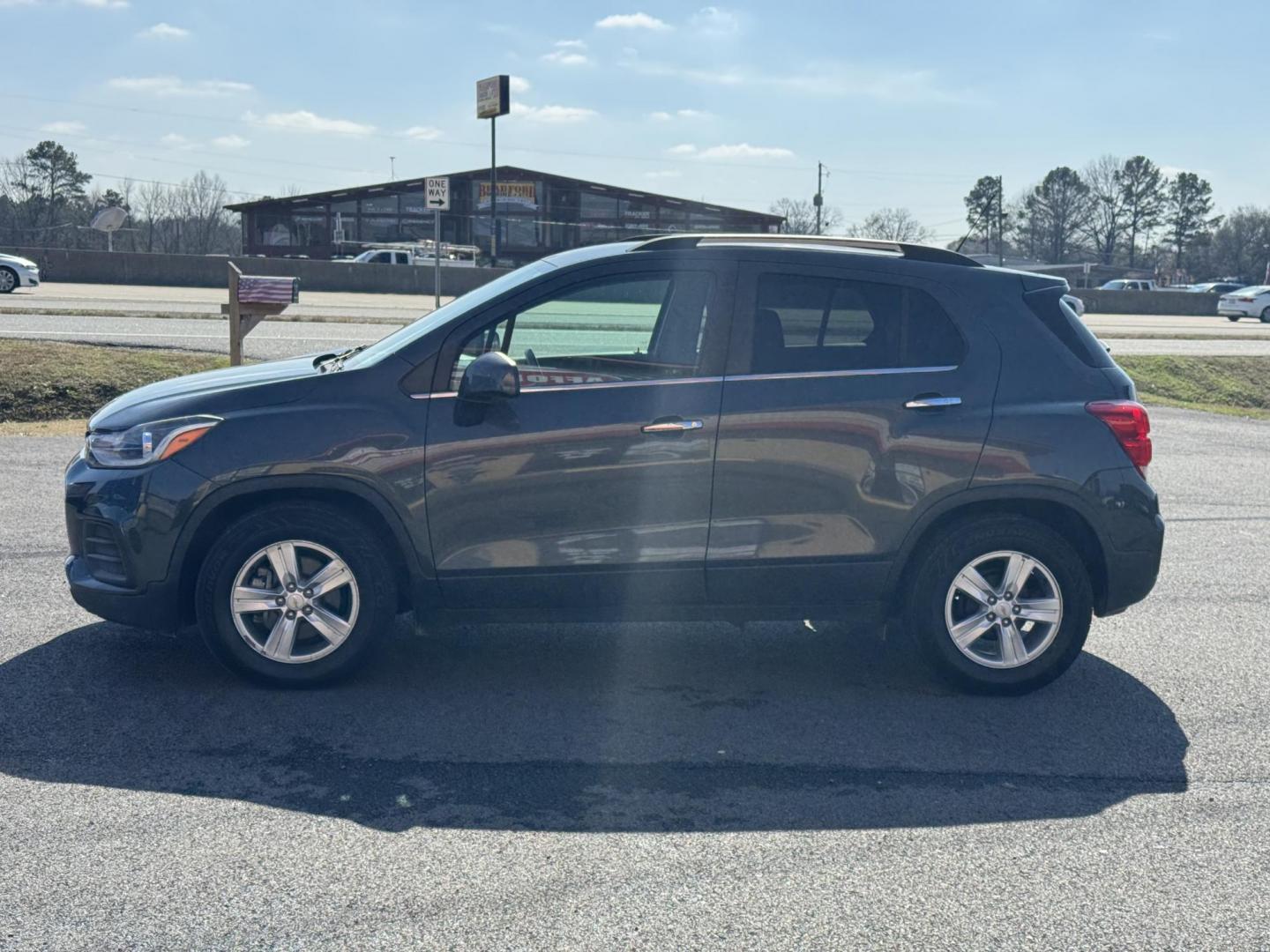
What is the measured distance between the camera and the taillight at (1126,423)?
5.48 meters

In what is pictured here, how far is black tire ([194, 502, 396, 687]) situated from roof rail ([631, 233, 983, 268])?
173 cm

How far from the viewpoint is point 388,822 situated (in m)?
4.11

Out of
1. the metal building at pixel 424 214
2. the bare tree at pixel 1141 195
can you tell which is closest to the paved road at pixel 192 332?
the metal building at pixel 424 214

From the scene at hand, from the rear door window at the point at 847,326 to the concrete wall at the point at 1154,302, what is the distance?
4501cm

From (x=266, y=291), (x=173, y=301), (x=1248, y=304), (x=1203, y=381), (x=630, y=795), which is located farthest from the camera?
(x=1248, y=304)

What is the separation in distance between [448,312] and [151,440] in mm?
1331

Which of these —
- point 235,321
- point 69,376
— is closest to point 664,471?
point 235,321

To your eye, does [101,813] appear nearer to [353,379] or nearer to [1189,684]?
[353,379]

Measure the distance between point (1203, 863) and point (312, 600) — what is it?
Answer: 3420mm

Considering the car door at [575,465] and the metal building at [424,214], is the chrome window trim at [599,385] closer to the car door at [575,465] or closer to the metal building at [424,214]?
the car door at [575,465]

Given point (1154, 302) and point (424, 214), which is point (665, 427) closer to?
point (1154, 302)

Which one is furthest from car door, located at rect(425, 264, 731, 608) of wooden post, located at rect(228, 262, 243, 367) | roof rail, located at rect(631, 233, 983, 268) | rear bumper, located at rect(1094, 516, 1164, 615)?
wooden post, located at rect(228, 262, 243, 367)

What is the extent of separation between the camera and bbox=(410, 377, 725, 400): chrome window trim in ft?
17.1

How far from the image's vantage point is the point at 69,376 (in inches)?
536
